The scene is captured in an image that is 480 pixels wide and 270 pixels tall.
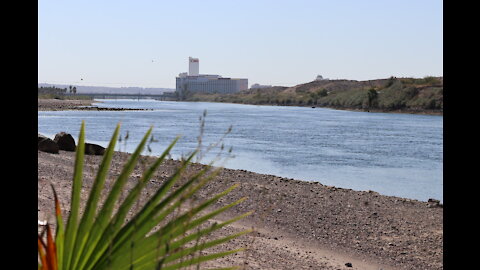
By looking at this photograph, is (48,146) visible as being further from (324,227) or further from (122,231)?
(122,231)

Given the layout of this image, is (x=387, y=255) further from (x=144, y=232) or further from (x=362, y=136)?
(x=362, y=136)

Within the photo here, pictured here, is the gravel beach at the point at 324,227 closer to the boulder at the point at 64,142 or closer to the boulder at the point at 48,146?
the boulder at the point at 48,146

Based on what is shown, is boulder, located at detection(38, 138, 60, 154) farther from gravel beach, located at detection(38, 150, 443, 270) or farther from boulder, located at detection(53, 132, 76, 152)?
gravel beach, located at detection(38, 150, 443, 270)

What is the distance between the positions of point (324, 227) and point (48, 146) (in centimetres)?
1005

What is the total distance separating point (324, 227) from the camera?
1038cm

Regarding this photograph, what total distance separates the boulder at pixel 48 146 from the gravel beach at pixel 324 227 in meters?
2.51

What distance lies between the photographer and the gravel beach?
836 cm

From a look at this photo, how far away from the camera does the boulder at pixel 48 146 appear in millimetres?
17594

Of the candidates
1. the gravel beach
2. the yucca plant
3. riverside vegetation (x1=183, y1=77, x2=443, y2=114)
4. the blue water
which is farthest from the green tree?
the yucca plant

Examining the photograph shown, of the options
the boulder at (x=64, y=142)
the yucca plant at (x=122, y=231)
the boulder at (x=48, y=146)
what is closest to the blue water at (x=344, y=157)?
the boulder at (x=48, y=146)

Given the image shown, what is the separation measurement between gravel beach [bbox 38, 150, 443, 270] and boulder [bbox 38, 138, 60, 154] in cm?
251

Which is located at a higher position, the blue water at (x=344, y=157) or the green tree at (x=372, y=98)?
the green tree at (x=372, y=98)

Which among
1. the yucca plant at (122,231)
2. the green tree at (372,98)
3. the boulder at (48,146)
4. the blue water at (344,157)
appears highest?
the green tree at (372,98)
